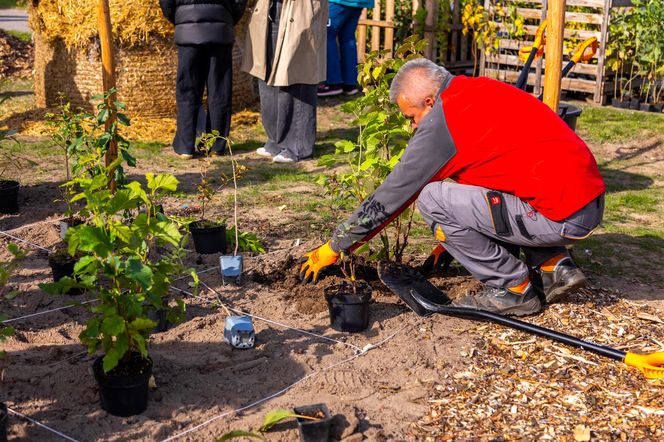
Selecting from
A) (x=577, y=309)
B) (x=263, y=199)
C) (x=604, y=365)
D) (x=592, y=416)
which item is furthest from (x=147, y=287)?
(x=263, y=199)

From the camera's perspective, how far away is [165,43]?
9.23 meters

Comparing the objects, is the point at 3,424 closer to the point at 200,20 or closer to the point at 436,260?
the point at 436,260

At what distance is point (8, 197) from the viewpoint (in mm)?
6148

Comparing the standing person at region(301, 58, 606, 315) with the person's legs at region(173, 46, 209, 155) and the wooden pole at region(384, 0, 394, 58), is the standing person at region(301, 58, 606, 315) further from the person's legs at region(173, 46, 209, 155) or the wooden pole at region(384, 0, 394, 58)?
the wooden pole at region(384, 0, 394, 58)

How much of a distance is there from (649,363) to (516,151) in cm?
116

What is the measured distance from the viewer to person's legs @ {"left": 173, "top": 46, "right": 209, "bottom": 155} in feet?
26.0

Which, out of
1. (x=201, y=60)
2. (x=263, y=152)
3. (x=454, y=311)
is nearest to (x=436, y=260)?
(x=454, y=311)

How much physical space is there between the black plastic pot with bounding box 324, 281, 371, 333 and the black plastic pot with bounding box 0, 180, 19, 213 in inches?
116

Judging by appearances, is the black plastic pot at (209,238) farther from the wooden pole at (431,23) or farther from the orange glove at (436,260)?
the wooden pole at (431,23)

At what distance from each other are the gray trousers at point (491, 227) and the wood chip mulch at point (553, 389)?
0.31m

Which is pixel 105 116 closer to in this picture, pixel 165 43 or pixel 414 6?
pixel 165 43

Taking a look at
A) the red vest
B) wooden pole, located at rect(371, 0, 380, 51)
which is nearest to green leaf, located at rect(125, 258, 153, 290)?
the red vest

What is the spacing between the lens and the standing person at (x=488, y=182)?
417cm

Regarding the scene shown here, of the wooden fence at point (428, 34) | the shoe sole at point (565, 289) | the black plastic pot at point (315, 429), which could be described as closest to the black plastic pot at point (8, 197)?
the black plastic pot at point (315, 429)
